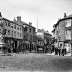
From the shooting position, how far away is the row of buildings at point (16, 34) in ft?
148

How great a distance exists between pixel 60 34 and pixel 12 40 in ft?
44.0

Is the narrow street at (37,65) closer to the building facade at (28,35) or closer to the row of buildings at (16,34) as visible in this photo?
the row of buildings at (16,34)

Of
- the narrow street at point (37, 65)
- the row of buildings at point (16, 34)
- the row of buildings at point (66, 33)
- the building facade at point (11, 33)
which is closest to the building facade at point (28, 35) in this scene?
the row of buildings at point (16, 34)

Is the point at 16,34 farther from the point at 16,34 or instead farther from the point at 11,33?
the point at 11,33

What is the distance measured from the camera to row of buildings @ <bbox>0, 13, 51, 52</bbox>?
1780 inches

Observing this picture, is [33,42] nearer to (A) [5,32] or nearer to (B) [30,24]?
(B) [30,24]

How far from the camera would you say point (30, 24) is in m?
67.1

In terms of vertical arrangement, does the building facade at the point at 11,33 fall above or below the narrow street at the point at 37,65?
above

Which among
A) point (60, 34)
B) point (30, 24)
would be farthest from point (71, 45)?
point (30, 24)

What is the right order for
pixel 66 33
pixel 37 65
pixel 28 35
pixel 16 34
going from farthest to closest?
pixel 28 35 → pixel 16 34 → pixel 66 33 → pixel 37 65

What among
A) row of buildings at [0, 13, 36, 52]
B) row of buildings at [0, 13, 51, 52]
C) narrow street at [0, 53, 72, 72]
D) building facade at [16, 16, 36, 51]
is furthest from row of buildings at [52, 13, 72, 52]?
narrow street at [0, 53, 72, 72]

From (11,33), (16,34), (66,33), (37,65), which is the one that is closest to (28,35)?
(16,34)

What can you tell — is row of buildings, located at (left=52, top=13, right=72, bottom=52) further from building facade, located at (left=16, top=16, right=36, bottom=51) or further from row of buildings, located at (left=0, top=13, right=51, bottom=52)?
building facade, located at (left=16, top=16, right=36, bottom=51)

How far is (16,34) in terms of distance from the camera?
5406 centimetres
